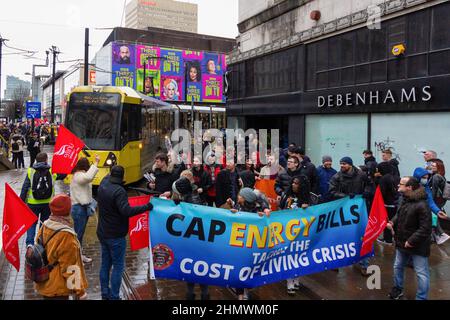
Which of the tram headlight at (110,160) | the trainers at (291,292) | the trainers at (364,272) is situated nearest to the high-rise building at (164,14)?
the tram headlight at (110,160)

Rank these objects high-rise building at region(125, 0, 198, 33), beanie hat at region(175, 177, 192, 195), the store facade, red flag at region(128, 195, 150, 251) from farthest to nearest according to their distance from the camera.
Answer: high-rise building at region(125, 0, 198, 33) → the store facade → red flag at region(128, 195, 150, 251) → beanie hat at region(175, 177, 192, 195)

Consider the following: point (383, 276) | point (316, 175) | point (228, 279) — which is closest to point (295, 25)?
point (316, 175)

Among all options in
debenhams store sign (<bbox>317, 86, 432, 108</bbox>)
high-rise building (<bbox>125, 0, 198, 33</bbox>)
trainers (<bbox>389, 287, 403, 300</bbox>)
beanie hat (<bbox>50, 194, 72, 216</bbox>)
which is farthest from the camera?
high-rise building (<bbox>125, 0, 198, 33</bbox>)

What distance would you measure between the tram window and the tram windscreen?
0.25 m

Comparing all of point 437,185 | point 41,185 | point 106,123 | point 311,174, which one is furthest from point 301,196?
point 106,123

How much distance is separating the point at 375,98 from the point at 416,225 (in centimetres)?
834

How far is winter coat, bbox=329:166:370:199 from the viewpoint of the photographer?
783 centimetres

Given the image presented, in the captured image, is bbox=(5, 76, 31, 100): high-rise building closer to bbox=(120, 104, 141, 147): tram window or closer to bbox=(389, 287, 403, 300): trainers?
bbox=(120, 104, 141, 147): tram window

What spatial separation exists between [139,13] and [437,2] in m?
135

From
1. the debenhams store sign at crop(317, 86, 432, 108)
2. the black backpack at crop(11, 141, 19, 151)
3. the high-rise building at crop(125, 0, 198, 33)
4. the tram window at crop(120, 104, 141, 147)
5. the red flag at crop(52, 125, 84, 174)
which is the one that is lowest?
the red flag at crop(52, 125, 84, 174)

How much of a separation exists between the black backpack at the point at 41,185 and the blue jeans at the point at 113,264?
2251 mm

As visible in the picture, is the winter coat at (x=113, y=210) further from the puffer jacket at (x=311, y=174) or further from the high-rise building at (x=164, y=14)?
the high-rise building at (x=164, y=14)

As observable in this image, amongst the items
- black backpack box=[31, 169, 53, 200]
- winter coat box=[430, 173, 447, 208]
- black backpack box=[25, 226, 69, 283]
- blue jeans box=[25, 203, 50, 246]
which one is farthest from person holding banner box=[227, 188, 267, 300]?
winter coat box=[430, 173, 447, 208]

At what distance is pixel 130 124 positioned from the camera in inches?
585
